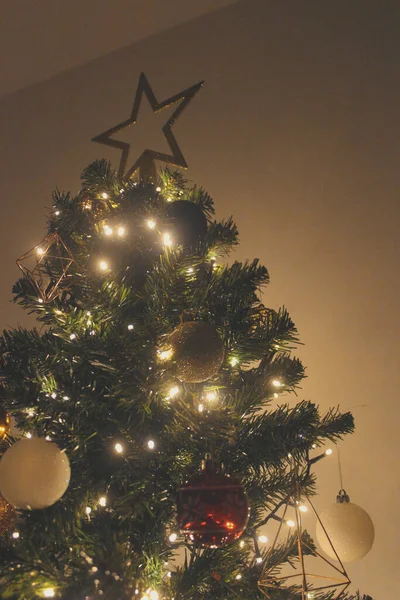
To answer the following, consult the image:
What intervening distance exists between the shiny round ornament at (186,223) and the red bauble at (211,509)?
1.11 feet

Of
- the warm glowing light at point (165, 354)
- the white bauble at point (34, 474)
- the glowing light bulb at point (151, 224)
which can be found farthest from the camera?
the glowing light bulb at point (151, 224)

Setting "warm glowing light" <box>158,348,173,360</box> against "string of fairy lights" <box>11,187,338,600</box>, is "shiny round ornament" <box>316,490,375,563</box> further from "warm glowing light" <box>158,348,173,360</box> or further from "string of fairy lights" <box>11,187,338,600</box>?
"warm glowing light" <box>158,348,173,360</box>

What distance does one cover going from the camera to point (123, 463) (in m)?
0.56

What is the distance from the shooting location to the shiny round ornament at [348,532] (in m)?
0.71

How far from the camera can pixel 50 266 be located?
707 mm

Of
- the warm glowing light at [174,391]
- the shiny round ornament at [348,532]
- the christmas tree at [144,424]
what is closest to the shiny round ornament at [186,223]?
the christmas tree at [144,424]

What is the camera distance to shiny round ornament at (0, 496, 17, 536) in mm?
599

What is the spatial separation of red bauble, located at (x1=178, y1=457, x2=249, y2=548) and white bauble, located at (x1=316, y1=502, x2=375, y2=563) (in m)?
0.29

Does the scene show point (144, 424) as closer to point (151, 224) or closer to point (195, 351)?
point (195, 351)

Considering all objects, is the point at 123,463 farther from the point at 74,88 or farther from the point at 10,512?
the point at 74,88

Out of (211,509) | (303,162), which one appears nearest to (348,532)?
(211,509)

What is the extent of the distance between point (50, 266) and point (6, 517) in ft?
1.07

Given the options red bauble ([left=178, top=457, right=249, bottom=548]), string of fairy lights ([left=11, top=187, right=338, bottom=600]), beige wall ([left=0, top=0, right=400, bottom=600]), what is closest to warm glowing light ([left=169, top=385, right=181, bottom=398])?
string of fairy lights ([left=11, top=187, right=338, bottom=600])

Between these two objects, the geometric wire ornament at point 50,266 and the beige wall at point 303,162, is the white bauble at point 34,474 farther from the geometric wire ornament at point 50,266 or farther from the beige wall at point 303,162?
the beige wall at point 303,162
